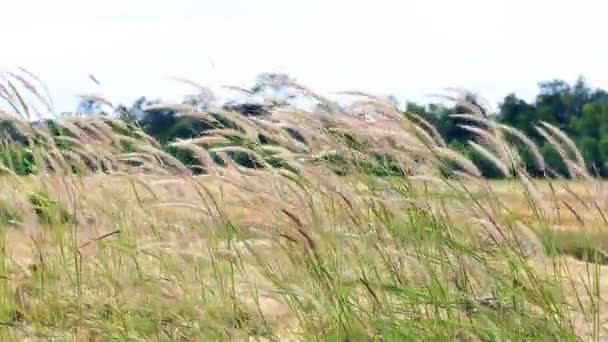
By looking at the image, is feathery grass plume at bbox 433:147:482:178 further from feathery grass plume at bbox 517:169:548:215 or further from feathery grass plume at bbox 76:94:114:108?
feathery grass plume at bbox 76:94:114:108

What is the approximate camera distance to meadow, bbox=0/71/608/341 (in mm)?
3117

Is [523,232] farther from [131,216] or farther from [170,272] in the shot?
[131,216]

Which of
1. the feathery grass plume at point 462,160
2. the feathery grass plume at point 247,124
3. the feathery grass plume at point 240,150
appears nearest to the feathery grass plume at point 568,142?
the feathery grass plume at point 462,160

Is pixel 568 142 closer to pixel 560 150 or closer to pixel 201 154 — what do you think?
pixel 560 150

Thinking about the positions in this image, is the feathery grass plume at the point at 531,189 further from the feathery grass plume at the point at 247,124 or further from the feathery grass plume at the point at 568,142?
the feathery grass plume at the point at 247,124

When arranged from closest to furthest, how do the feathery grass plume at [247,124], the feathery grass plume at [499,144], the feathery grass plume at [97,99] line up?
the feathery grass plume at [499,144] → the feathery grass plume at [247,124] → the feathery grass plume at [97,99]

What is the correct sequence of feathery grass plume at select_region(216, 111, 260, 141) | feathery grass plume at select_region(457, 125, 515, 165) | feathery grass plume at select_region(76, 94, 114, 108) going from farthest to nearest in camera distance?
feathery grass plume at select_region(76, 94, 114, 108) → feathery grass plume at select_region(216, 111, 260, 141) → feathery grass plume at select_region(457, 125, 515, 165)

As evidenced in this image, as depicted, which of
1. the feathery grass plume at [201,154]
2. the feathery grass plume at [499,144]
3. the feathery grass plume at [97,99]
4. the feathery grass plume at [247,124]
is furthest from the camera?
the feathery grass plume at [97,99]

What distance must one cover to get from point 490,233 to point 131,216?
1.96 meters

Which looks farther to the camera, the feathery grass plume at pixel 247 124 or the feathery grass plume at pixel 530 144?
the feathery grass plume at pixel 247 124

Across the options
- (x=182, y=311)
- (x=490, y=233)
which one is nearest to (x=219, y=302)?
(x=182, y=311)

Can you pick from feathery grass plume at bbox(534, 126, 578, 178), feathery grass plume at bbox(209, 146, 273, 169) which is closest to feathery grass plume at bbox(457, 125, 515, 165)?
feathery grass plume at bbox(534, 126, 578, 178)

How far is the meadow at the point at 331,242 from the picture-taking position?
3.12 metres

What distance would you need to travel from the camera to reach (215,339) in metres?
3.37
